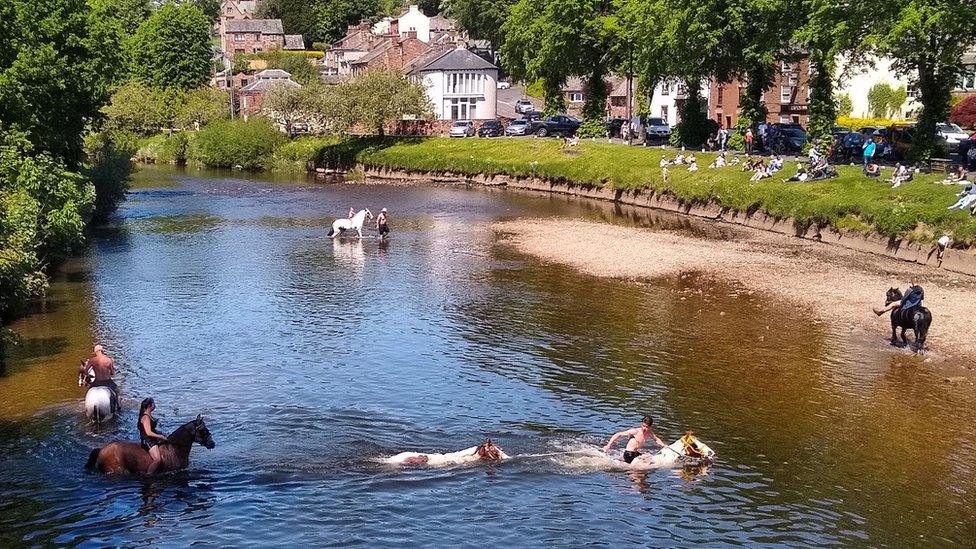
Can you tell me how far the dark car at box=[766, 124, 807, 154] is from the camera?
8281cm

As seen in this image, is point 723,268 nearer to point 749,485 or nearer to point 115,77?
point 749,485

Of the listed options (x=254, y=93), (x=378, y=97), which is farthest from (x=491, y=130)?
(x=254, y=93)

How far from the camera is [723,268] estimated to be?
165 feet

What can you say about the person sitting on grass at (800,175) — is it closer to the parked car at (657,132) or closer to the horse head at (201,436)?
the parked car at (657,132)

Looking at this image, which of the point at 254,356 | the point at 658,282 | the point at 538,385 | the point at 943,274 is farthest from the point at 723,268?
the point at 254,356

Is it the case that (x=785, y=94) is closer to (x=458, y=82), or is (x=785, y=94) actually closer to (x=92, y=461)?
(x=458, y=82)

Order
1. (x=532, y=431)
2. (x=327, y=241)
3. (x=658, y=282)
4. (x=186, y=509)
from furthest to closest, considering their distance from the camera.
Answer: (x=327, y=241)
(x=658, y=282)
(x=532, y=431)
(x=186, y=509)

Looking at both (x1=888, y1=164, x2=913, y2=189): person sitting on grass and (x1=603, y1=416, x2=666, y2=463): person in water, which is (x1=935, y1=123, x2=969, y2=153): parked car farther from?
(x1=603, y1=416, x2=666, y2=463): person in water

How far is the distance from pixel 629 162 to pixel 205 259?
42726 mm

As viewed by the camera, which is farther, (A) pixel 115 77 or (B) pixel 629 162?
(B) pixel 629 162

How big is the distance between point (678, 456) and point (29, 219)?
27.6 m

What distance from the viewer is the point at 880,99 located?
112m

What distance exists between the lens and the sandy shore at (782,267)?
38531 mm

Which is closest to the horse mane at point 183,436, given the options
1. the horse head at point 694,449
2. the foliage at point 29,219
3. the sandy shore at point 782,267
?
the horse head at point 694,449
